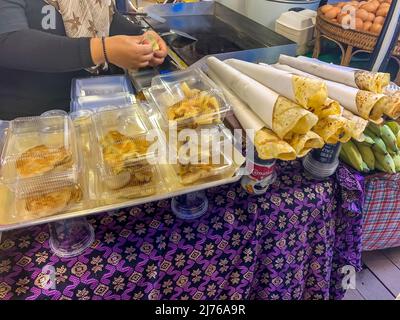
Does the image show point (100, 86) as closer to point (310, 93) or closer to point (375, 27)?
point (310, 93)

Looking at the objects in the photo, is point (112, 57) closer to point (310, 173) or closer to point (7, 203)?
point (7, 203)

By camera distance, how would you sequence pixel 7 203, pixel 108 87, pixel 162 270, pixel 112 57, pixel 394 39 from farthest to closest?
pixel 394 39, pixel 108 87, pixel 112 57, pixel 162 270, pixel 7 203

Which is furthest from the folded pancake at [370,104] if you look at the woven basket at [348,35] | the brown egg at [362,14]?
the brown egg at [362,14]

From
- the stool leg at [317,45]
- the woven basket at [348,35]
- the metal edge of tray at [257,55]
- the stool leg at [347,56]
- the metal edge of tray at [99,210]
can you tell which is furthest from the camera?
the stool leg at [317,45]

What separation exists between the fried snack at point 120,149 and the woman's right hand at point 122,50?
0.28 meters

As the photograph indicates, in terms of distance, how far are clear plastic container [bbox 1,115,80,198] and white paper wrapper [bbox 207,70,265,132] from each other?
0.41 meters

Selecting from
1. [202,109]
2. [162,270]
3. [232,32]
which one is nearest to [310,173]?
[202,109]

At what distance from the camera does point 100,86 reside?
1013 mm

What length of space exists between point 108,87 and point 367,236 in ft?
4.12

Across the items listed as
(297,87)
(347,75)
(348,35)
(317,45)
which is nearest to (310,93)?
(297,87)

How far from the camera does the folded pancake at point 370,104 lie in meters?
0.74

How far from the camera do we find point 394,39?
1.13m

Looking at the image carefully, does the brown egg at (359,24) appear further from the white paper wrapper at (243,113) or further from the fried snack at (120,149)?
the fried snack at (120,149)

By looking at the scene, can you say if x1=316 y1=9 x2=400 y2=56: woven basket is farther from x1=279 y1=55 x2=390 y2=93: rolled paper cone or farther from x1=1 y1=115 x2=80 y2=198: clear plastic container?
x1=1 y1=115 x2=80 y2=198: clear plastic container
